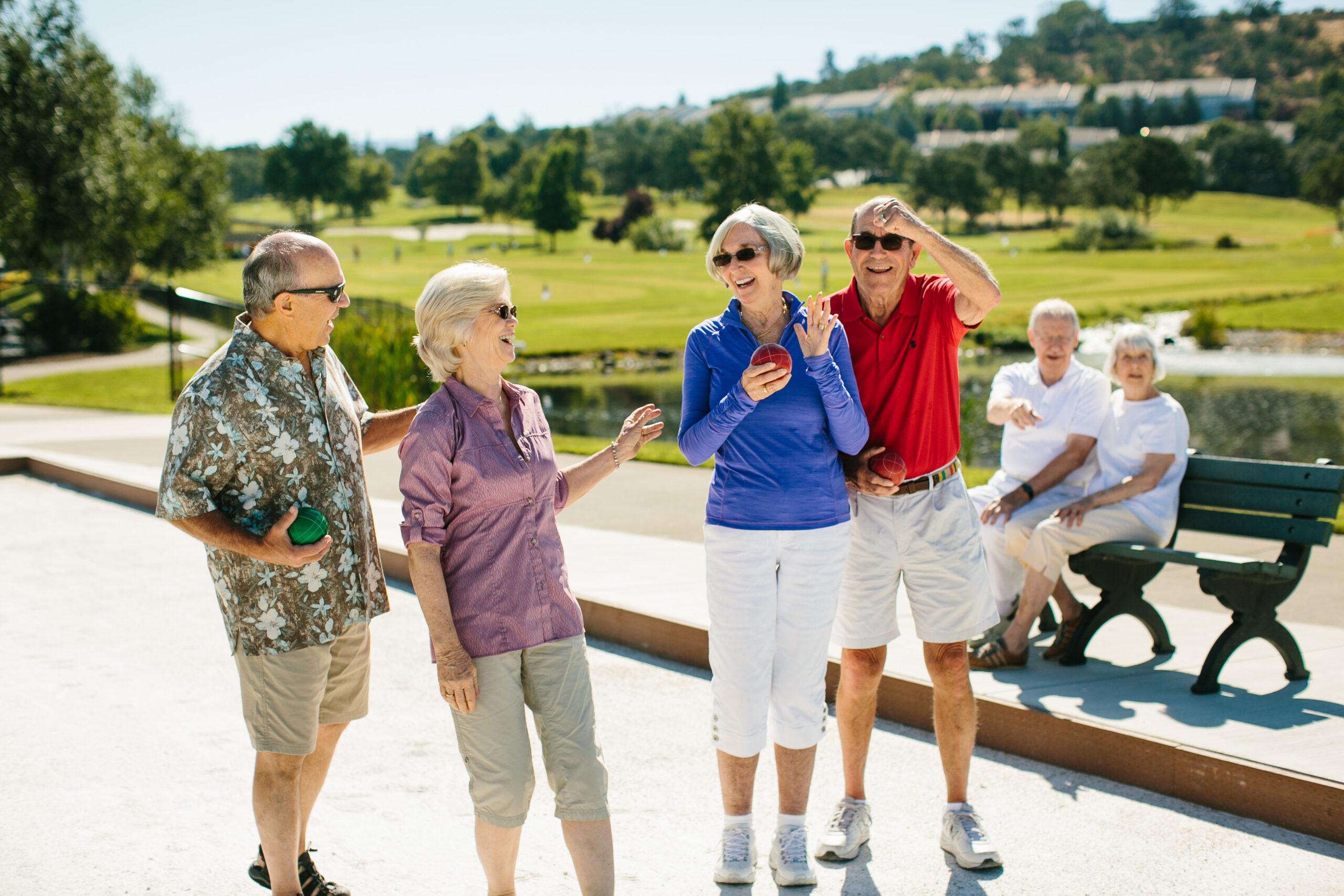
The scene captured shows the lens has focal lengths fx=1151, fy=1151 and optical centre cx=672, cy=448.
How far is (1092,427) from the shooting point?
5.47 m

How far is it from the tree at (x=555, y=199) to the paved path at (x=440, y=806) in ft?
299

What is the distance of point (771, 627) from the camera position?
3.58 meters

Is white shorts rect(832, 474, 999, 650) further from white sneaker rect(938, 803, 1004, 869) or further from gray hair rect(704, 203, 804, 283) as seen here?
gray hair rect(704, 203, 804, 283)

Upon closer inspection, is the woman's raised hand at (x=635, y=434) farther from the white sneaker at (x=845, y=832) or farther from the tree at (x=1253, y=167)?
the tree at (x=1253, y=167)

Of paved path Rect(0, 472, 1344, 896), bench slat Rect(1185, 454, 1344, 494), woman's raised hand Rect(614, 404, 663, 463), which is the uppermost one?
woman's raised hand Rect(614, 404, 663, 463)

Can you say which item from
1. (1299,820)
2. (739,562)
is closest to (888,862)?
(739,562)

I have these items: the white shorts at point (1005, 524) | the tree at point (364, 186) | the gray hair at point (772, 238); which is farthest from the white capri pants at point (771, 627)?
the tree at point (364, 186)

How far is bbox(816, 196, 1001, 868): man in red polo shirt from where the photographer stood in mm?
3789

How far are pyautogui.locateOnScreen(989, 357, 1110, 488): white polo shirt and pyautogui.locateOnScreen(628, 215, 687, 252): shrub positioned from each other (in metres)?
84.3

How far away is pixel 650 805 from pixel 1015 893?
135 centimetres

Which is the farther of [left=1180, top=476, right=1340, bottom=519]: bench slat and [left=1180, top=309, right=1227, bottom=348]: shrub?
[left=1180, top=309, right=1227, bottom=348]: shrub

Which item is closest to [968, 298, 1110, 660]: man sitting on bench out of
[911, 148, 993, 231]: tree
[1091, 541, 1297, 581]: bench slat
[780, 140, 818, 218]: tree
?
[1091, 541, 1297, 581]: bench slat

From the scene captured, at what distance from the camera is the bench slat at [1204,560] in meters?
4.77

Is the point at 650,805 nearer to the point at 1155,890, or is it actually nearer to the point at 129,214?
the point at 1155,890
